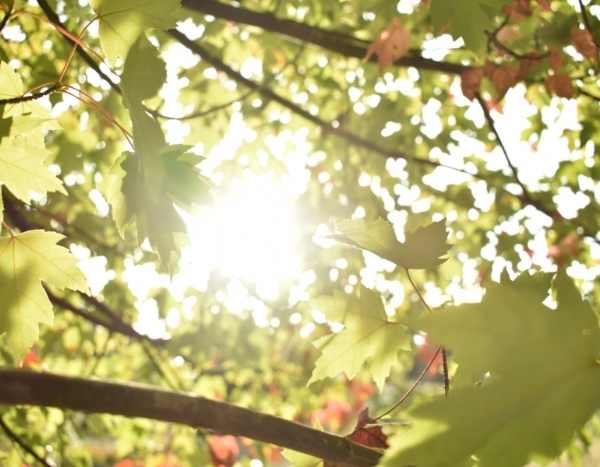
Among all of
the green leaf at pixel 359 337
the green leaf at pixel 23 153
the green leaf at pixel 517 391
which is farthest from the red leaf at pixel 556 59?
the green leaf at pixel 517 391

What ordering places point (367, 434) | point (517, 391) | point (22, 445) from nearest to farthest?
point (517, 391) < point (367, 434) < point (22, 445)

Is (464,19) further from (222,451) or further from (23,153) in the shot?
(222,451)

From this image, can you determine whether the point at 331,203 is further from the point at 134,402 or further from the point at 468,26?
the point at 134,402

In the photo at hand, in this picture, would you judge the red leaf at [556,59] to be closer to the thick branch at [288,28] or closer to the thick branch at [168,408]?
the thick branch at [288,28]

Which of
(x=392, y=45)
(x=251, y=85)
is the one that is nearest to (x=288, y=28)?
(x=392, y=45)

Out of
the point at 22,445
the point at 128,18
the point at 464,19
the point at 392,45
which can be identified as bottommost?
the point at 22,445

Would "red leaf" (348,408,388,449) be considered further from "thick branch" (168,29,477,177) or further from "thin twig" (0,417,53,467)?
"thick branch" (168,29,477,177)

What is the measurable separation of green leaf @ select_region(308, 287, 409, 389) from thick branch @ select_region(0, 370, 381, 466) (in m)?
0.48

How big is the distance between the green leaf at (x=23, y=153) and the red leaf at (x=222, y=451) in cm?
234

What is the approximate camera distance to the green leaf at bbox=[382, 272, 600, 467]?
2.71 feet

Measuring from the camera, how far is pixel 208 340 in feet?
17.5

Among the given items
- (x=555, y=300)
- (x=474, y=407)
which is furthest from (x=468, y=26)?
(x=474, y=407)

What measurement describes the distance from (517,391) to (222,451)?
3626 millimetres

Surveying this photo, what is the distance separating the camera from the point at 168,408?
3.47 feet
